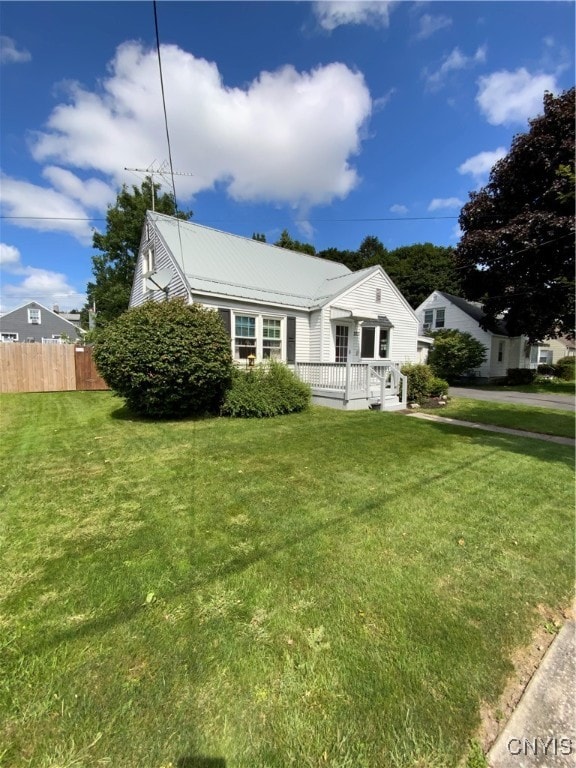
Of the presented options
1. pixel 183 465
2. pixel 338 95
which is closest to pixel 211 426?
Answer: pixel 183 465

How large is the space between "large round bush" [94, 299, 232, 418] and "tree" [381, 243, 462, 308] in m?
36.1

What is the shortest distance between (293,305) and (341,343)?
2.55m

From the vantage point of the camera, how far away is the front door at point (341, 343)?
13.7 meters

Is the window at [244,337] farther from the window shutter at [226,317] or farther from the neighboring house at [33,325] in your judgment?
the neighboring house at [33,325]

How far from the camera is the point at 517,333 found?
2191 cm

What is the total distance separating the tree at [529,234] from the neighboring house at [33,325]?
33.8 metres

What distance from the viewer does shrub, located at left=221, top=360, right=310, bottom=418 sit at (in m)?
8.93

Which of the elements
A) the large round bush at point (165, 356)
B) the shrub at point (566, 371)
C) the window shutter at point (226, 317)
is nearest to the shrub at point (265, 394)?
the large round bush at point (165, 356)

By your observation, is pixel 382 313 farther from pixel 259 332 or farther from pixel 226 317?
pixel 226 317

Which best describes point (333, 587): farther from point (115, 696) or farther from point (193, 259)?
point (193, 259)

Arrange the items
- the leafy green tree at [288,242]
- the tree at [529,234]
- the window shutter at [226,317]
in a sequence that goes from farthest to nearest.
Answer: the leafy green tree at [288,242], the tree at [529,234], the window shutter at [226,317]

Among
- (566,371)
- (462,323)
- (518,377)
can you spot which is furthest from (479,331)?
(566,371)

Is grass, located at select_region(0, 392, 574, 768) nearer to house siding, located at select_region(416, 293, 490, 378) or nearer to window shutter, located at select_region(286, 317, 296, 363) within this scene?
window shutter, located at select_region(286, 317, 296, 363)

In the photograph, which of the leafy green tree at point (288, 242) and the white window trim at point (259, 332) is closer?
the white window trim at point (259, 332)
